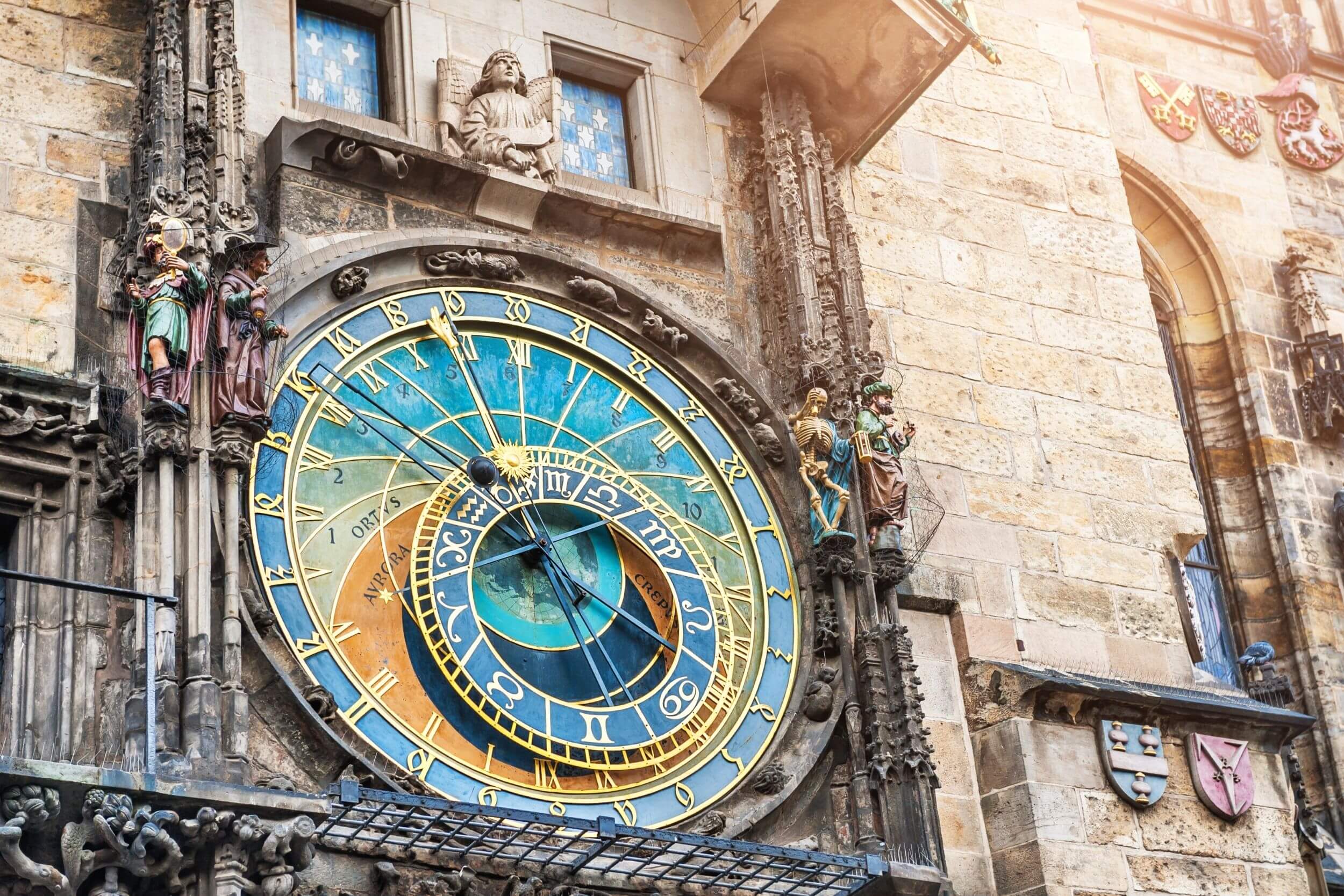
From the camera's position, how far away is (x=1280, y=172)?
55.8 feet

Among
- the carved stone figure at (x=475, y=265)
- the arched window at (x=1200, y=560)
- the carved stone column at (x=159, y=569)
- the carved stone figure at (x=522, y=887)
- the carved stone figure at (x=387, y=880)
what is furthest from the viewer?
the arched window at (x=1200, y=560)

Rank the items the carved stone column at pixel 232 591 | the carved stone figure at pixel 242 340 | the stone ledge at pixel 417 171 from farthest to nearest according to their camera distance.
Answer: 1. the stone ledge at pixel 417 171
2. the carved stone figure at pixel 242 340
3. the carved stone column at pixel 232 591

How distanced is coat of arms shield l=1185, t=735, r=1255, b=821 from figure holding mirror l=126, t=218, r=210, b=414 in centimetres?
554

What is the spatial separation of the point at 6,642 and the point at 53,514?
61 centimetres

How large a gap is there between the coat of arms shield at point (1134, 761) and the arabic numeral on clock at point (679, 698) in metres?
2.29

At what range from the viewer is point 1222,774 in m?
12.1

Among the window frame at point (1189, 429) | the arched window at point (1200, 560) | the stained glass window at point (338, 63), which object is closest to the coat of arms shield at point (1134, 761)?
the arched window at point (1200, 560)

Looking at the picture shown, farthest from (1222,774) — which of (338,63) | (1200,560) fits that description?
(338,63)

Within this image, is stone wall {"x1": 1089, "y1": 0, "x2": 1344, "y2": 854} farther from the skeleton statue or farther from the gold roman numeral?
the gold roman numeral

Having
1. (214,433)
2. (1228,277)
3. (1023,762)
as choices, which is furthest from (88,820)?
(1228,277)

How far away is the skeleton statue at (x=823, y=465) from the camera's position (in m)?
11.5

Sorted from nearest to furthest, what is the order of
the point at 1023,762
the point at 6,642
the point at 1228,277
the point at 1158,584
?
the point at 6,642, the point at 1023,762, the point at 1158,584, the point at 1228,277

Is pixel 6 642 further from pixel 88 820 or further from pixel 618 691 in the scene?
pixel 618 691

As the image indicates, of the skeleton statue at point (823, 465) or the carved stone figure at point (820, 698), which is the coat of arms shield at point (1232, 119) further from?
the carved stone figure at point (820, 698)
